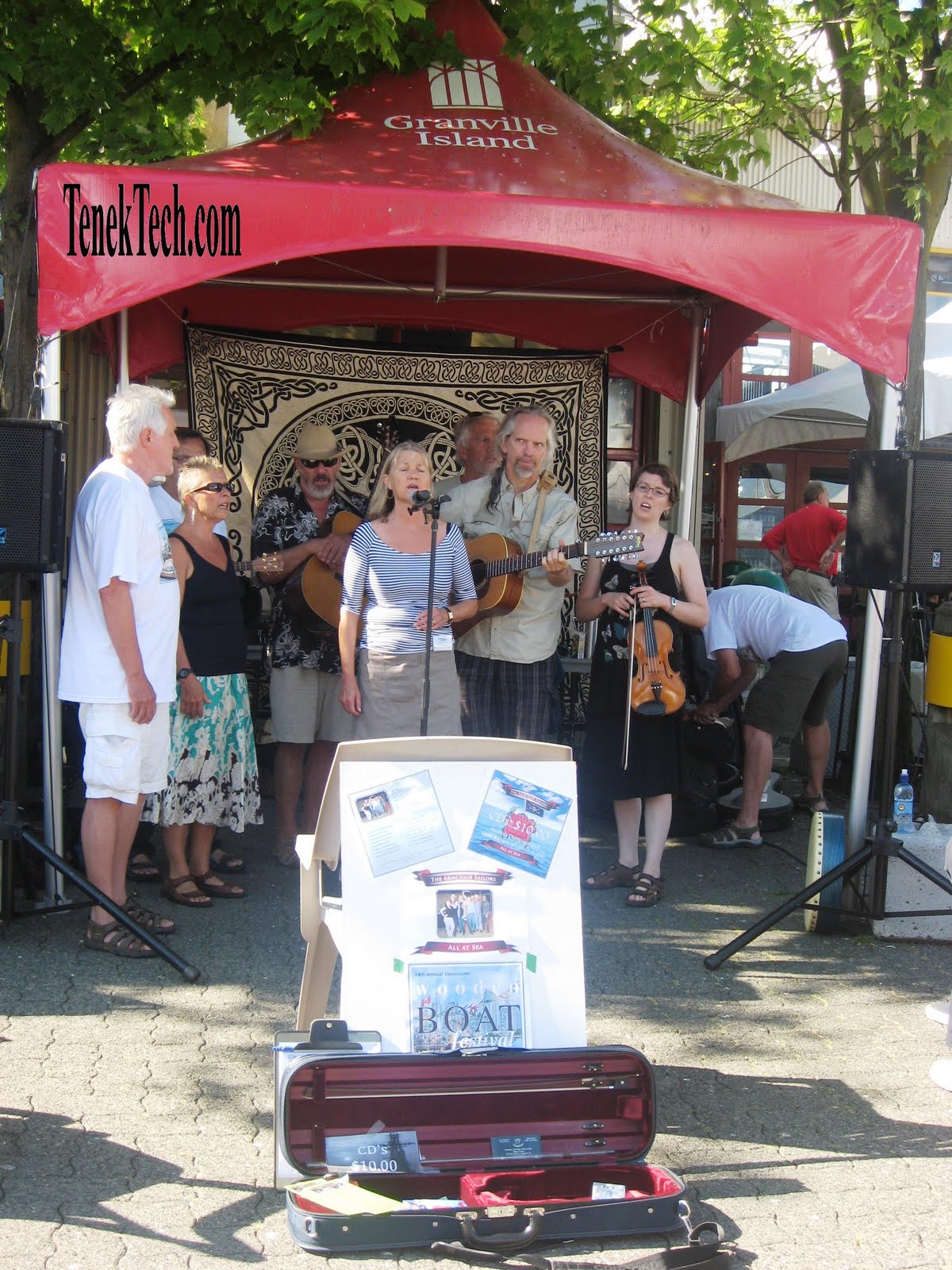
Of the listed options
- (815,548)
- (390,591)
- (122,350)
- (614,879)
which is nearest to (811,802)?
(614,879)

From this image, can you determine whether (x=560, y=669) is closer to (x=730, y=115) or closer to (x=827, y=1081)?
(x=827, y=1081)

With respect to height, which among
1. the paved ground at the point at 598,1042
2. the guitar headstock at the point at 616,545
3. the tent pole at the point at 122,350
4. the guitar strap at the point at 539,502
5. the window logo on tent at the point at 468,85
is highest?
the window logo on tent at the point at 468,85

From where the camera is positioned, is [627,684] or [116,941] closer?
[116,941]

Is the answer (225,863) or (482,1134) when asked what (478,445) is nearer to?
(225,863)

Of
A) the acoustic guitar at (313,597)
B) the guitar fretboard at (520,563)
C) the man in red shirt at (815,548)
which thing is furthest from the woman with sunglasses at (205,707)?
the man in red shirt at (815,548)

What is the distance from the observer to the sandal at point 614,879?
580 centimetres

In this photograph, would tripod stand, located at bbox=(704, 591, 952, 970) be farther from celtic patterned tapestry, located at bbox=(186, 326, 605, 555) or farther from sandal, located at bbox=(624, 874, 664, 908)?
celtic patterned tapestry, located at bbox=(186, 326, 605, 555)

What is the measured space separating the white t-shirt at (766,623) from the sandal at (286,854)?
2311 millimetres

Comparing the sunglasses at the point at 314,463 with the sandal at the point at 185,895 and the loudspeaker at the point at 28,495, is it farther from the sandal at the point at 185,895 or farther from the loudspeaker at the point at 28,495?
the sandal at the point at 185,895

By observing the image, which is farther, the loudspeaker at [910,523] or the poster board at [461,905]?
the loudspeaker at [910,523]

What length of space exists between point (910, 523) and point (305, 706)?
2.71 meters

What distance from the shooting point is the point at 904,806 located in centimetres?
575

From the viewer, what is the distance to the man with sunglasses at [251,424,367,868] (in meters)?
6.07

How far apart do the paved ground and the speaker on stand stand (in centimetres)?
31
